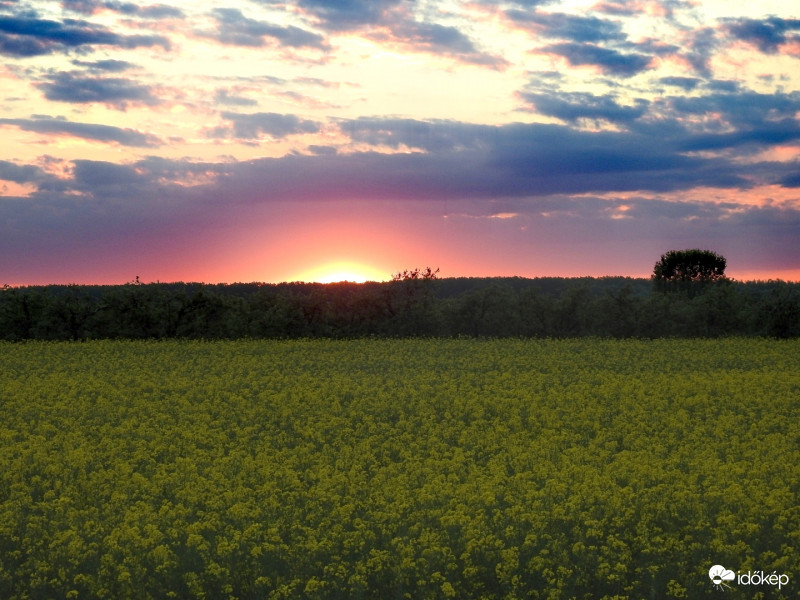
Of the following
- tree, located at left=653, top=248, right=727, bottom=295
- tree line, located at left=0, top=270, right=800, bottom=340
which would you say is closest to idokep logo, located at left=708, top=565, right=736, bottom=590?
tree line, located at left=0, top=270, right=800, bottom=340

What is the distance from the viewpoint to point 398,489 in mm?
10836

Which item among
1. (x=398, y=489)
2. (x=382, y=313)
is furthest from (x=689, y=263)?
(x=398, y=489)

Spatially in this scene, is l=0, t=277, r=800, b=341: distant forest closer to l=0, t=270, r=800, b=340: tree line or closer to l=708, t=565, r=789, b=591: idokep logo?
l=0, t=270, r=800, b=340: tree line

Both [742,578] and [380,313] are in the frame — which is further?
[380,313]

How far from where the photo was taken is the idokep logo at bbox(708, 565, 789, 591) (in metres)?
8.70

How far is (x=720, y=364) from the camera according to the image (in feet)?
92.5

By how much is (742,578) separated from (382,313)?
30.3 m

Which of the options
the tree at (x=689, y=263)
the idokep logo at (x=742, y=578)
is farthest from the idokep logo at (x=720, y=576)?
the tree at (x=689, y=263)

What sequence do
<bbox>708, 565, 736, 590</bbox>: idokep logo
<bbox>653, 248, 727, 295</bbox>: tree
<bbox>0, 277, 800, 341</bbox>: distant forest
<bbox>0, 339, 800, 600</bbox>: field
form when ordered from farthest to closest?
1. <bbox>653, 248, 727, 295</bbox>: tree
2. <bbox>0, 277, 800, 341</bbox>: distant forest
3. <bbox>0, 339, 800, 600</bbox>: field
4. <bbox>708, 565, 736, 590</bbox>: idokep logo

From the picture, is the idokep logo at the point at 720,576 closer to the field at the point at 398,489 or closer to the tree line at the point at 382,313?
the field at the point at 398,489

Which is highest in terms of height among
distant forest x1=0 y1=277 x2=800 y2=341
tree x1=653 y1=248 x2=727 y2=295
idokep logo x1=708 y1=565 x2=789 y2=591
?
tree x1=653 y1=248 x2=727 y2=295

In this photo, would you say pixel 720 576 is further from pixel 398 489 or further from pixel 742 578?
pixel 398 489

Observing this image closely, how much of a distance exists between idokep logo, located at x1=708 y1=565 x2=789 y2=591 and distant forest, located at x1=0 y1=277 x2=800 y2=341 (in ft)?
97.5

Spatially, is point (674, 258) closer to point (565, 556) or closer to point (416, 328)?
point (416, 328)
